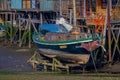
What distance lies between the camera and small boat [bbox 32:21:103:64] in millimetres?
29859

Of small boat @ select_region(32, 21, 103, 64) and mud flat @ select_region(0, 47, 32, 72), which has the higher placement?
small boat @ select_region(32, 21, 103, 64)

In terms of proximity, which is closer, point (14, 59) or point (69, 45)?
point (69, 45)

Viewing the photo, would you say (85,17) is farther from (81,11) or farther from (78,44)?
(78,44)

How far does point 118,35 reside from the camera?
110ft

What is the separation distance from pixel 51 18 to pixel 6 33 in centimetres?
486

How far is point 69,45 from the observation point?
30.5 meters

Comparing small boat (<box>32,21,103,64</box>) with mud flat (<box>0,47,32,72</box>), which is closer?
small boat (<box>32,21,103,64</box>)

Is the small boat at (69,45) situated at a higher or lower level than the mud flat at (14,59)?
higher

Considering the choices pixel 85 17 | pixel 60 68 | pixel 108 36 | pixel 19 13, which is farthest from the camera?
pixel 19 13

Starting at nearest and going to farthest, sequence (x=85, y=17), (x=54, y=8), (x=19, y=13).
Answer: (x=85, y=17) < (x=54, y=8) < (x=19, y=13)

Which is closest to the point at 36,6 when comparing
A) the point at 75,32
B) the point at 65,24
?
the point at 65,24

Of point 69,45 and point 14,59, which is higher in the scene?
point 69,45

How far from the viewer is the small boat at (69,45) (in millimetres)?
29859

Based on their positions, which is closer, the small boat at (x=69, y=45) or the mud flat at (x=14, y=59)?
the small boat at (x=69, y=45)
